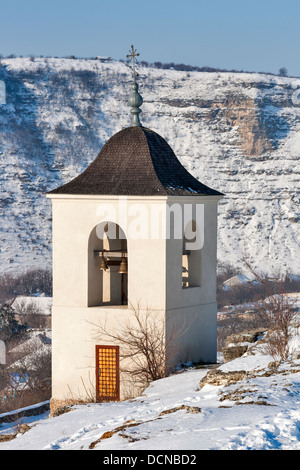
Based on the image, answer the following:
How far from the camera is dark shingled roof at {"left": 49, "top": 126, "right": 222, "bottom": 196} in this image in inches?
714

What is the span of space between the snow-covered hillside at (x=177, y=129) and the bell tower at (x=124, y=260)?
10623 cm

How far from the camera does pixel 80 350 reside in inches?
728

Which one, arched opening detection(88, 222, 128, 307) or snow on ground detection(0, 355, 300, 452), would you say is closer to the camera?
snow on ground detection(0, 355, 300, 452)

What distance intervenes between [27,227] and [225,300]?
35.1 metres

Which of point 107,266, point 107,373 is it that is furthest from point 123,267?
point 107,373

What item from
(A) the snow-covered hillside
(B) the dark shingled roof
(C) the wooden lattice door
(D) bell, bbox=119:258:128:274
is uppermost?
(A) the snow-covered hillside

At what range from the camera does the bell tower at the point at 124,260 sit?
1797 cm

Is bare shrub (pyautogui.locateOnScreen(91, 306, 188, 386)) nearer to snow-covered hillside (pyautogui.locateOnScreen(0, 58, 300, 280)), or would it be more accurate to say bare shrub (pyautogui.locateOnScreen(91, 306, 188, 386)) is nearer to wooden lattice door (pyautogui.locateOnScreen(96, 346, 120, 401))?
wooden lattice door (pyautogui.locateOnScreen(96, 346, 120, 401))

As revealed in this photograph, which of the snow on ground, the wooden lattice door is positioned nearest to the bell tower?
the wooden lattice door

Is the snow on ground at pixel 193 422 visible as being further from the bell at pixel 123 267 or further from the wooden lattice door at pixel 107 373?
the bell at pixel 123 267

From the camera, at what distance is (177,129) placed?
149 meters

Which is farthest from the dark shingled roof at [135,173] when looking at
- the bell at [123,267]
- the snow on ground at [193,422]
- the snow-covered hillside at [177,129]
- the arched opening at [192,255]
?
the snow-covered hillside at [177,129]

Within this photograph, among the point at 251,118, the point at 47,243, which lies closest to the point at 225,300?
the point at 47,243

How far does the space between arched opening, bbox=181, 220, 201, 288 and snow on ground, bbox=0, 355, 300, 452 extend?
4371 millimetres
